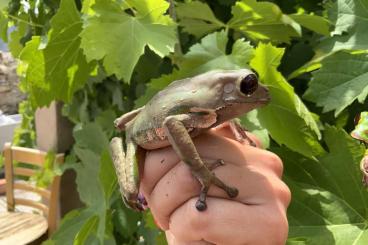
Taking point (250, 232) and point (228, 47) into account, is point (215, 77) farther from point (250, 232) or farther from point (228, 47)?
point (228, 47)

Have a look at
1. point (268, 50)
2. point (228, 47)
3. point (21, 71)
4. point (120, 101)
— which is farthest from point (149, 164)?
point (21, 71)

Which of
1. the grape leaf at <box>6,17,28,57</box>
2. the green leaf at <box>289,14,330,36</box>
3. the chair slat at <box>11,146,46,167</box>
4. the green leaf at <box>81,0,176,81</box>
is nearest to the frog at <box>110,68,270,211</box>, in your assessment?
the green leaf at <box>81,0,176,81</box>

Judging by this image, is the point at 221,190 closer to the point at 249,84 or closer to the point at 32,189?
the point at 249,84

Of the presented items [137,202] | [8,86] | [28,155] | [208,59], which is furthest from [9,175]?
[137,202]

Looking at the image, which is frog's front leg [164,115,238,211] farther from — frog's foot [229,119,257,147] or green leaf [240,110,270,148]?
green leaf [240,110,270,148]

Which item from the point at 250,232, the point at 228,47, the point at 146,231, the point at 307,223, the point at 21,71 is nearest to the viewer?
the point at 250,232

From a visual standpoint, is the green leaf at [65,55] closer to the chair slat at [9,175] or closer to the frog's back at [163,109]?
the frog's back at [163,109]

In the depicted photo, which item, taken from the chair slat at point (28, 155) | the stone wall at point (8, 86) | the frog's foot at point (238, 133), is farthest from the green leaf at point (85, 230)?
the stone wall at point (8, 86)
